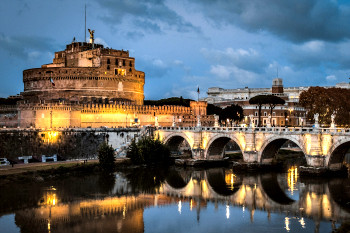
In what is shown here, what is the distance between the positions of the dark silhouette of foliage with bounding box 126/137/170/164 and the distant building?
27.6 metres

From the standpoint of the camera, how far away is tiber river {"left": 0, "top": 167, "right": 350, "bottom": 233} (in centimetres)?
2939

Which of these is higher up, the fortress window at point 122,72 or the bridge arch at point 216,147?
the fortress window at point 122,72

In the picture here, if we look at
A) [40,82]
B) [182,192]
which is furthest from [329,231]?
[40,82]

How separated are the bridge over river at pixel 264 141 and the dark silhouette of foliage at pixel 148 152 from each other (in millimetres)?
3849

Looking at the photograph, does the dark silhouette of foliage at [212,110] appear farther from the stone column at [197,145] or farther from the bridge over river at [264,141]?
the stone column at [197,145]

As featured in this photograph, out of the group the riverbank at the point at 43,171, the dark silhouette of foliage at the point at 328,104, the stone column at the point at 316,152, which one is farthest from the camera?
the dark silhouette of foliage at the point at 328,104

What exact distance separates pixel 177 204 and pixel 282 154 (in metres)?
31.1

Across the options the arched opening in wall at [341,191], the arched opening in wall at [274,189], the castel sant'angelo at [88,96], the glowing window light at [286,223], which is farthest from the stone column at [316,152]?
the castel sant'angelo at [88,96]

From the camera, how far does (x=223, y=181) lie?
4469 cm

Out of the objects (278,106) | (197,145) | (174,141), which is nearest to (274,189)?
(197,145)

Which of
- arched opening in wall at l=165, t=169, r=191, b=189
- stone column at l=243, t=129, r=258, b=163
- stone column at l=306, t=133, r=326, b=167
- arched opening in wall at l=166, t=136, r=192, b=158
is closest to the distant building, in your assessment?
arched opening in wall at l=166, t=136, r=192, b=158

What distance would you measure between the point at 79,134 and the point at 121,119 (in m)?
11.4

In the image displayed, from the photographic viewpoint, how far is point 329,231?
27359mm

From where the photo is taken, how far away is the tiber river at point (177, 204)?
96.4 feet
